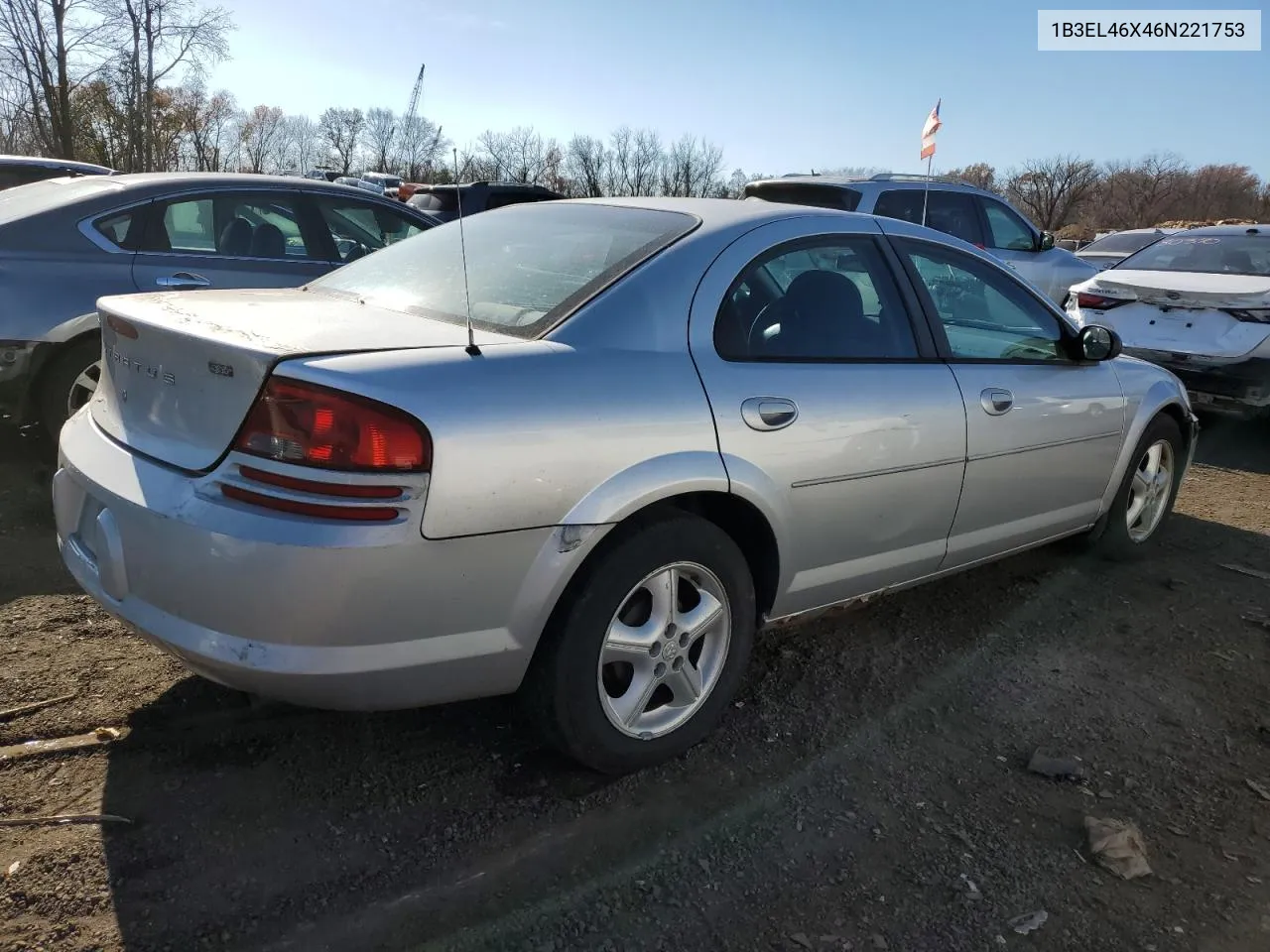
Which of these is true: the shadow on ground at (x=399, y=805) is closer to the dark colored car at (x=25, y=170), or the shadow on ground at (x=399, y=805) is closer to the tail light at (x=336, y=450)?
the tail light at (x=336, y=450)

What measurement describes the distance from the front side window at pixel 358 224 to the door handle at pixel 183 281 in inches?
35.2

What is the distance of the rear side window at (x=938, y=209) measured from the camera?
8.16m

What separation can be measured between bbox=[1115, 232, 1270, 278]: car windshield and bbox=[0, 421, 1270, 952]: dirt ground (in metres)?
5.19

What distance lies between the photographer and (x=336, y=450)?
2092 millimetres

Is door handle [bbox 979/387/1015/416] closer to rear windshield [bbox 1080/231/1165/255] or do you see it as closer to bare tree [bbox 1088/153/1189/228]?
rear windshield [bbox 1080/231/1165/255]

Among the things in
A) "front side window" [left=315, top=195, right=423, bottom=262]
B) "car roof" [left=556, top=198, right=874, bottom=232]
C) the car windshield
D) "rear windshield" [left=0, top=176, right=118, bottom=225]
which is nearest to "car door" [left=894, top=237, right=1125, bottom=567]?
"car roof" [left=556, top=198, right=874, bottom=232]

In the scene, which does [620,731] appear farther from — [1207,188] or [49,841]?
[1207,188]

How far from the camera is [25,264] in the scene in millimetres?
4512

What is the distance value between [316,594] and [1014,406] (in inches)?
103

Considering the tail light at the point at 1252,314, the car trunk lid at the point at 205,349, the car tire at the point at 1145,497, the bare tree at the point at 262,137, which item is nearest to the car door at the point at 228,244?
the car trunk lid at the point at 205,349

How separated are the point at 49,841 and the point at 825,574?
222cm

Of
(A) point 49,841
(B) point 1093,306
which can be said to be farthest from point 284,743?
(B) point 1093,306

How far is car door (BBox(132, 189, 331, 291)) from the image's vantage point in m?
4.96

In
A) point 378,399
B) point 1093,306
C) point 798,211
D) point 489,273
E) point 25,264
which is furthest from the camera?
point 1093,306
